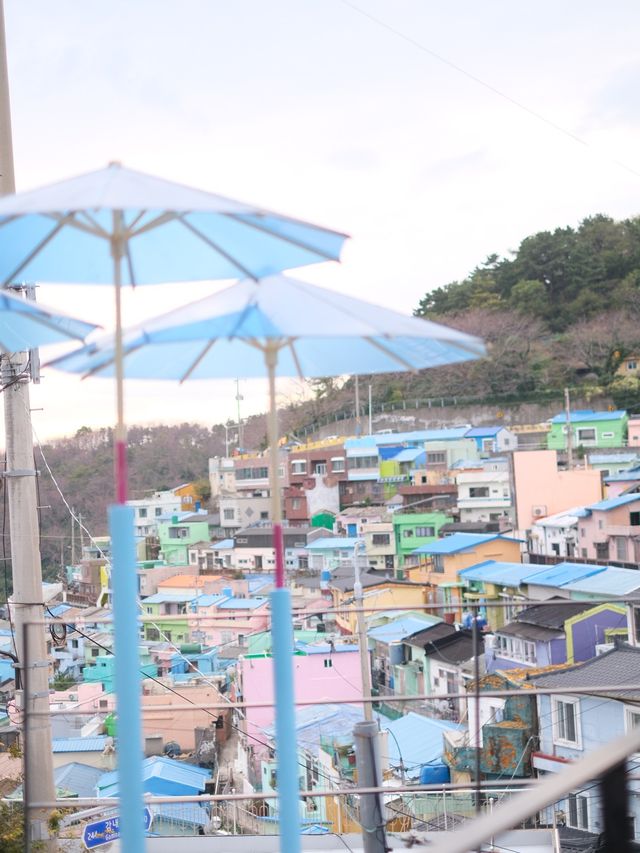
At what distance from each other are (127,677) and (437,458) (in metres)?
27.1

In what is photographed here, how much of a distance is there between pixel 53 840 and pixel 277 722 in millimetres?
2448

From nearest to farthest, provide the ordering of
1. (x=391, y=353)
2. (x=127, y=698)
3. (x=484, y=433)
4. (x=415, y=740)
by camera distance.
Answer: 1. (x=127, y=698)
2. (x=391, y=353)
3. (x=415, y=740)
4. (x=484, y=433)

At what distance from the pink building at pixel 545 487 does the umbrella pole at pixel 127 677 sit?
76.1 feet

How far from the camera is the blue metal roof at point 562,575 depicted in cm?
1512

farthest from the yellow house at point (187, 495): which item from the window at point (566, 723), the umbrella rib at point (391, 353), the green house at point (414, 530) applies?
the umbrella rib at point (391, 353)

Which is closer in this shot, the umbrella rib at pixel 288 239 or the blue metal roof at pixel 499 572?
the umbrella rib at pixel 288 239

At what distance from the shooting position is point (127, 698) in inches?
67.1

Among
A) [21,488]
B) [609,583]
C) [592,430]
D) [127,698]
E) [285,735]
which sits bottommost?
[609,583]

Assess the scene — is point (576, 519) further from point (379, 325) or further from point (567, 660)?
point (379, 325)

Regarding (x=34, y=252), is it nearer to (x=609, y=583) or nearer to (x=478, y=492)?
(x=609, y=583)

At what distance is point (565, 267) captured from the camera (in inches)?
1329

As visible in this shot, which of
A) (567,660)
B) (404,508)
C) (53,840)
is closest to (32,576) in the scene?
(53,840)

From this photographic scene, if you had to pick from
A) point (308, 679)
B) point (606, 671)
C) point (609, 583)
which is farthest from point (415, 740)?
point (609, 583)

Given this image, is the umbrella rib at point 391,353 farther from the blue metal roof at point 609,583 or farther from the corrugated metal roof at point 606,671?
the blue metal roof at point 609,583
